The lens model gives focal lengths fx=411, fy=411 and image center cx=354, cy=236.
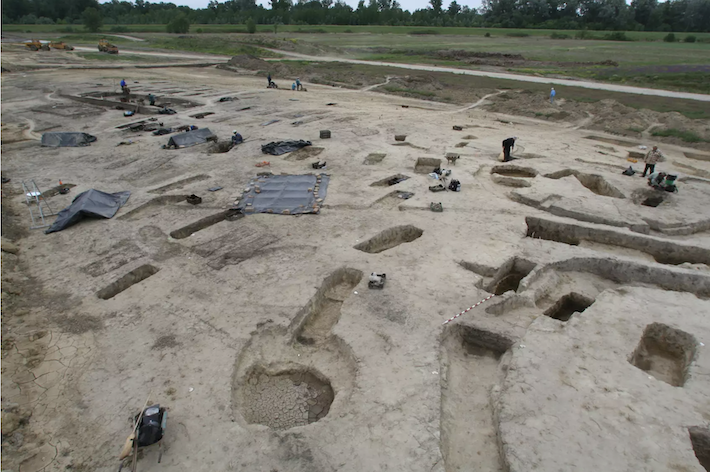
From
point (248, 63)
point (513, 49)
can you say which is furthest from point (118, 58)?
point (513, 49)

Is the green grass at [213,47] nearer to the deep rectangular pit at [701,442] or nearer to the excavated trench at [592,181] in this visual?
the excavated trench at [592,181]

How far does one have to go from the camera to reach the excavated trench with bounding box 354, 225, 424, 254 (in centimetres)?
1156

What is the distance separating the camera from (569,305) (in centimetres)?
978

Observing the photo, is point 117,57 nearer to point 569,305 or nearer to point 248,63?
point 248,63

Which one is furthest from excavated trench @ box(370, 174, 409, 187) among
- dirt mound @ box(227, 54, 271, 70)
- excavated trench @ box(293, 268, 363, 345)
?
dirt mound @ box(227, 54, 271, 70)

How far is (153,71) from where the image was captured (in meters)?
43.8

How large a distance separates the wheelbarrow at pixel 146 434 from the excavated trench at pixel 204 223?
22.7 ft

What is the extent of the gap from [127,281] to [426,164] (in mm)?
12164

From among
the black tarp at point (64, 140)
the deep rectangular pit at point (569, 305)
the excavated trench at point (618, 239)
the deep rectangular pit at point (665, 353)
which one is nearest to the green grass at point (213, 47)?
the black tarp at point (64, 140)

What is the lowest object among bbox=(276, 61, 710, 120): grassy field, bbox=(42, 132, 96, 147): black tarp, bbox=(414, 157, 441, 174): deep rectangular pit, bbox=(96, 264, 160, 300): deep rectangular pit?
bbox=(96, 264, 160, 300): deep rectangular pit

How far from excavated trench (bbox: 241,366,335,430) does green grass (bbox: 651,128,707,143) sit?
2448 centimetres

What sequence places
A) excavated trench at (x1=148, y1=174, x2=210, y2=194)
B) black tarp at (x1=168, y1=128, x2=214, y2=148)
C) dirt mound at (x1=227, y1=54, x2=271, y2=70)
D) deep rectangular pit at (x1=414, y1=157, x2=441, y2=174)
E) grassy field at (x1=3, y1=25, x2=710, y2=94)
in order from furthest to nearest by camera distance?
dirt mound at (x1=227, y1=54, x2=271, y2=70) → grassy field at (x1=3, y1=25, x2=710, y2=94) → black tarp at (x1=168, y1=128, x2=214, y2=148) → deep rectangular pit at (x1=414, y1=157, x2=441, y2=174) → excavated trench at (x1=148, y1=174, x2=210, y2=194)

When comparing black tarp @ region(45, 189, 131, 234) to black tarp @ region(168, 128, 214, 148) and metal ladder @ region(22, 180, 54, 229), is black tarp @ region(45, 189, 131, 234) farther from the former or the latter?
black tarp @ region(168, 128, 214, 148)

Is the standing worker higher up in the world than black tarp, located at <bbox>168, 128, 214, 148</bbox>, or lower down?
higher up
